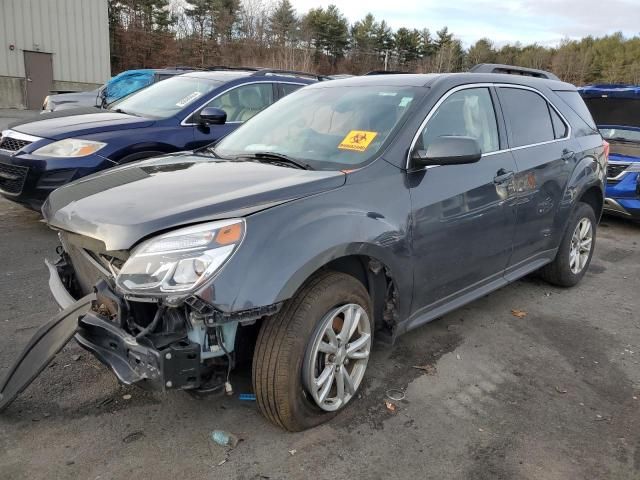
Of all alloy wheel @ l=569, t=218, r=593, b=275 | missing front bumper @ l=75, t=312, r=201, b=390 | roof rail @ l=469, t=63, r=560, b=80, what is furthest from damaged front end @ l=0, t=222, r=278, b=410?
alloy wheel @ l=569, t=218, r=593, b=275

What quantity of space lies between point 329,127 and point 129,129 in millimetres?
2876

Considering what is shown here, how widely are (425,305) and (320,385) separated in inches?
35.8

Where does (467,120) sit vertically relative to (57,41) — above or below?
below

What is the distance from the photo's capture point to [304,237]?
2.40 metres

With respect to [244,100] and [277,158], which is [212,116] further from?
[277,158]

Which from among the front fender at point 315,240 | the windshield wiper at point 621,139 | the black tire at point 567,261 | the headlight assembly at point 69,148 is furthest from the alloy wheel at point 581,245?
the headlight assembly at point 69,148

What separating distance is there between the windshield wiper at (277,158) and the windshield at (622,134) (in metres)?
6.69

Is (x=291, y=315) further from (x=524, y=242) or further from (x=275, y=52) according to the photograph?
(x=275, y=52)

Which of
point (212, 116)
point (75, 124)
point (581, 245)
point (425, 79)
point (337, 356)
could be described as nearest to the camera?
point (337, 356)

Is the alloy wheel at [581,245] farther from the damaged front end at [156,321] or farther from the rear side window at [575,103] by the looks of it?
the damaged front end at [156,321]

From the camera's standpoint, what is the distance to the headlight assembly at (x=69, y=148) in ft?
16.5

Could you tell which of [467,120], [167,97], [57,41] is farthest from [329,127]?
[57,41]

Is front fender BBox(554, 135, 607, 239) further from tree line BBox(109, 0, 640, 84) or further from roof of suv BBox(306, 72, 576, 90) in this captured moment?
tree line BBox(109, 0, 640, 84)

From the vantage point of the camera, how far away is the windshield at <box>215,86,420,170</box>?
3.06 metres
